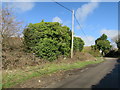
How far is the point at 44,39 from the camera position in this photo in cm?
1291

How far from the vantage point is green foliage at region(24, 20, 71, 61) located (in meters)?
12.9

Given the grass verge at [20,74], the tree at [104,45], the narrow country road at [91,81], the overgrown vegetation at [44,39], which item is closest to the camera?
the narrow country road at [91,81]

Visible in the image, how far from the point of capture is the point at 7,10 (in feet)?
39.5

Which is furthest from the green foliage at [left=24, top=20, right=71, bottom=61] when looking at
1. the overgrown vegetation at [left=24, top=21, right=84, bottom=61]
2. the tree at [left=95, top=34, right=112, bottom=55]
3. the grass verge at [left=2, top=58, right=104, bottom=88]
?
the tree at [left=95, top=34, right=112, bottom=55]

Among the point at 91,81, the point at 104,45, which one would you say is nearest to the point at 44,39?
the point at 91,81

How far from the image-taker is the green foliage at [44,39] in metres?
12.9

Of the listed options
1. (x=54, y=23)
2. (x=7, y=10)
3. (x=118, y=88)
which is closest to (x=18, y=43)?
(x=7, y=10)

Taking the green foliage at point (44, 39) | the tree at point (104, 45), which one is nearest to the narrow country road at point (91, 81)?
the green foliage at point (44, 39)

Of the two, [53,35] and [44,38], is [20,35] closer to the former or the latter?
A: [44,38]

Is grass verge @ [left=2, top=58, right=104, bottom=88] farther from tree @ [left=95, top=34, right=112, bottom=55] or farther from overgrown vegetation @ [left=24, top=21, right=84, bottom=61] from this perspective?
tree @ [left=95, top=34, right=112, bottom=55]

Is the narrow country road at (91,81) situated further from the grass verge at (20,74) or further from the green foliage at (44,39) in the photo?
the green foliage at (44,39)

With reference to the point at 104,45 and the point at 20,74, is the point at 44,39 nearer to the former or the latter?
the point at 20,74

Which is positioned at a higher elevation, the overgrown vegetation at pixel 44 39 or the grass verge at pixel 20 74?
the overgrown vegetation at pixel 44 39

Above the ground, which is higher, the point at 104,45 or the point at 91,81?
the point at 104,45
